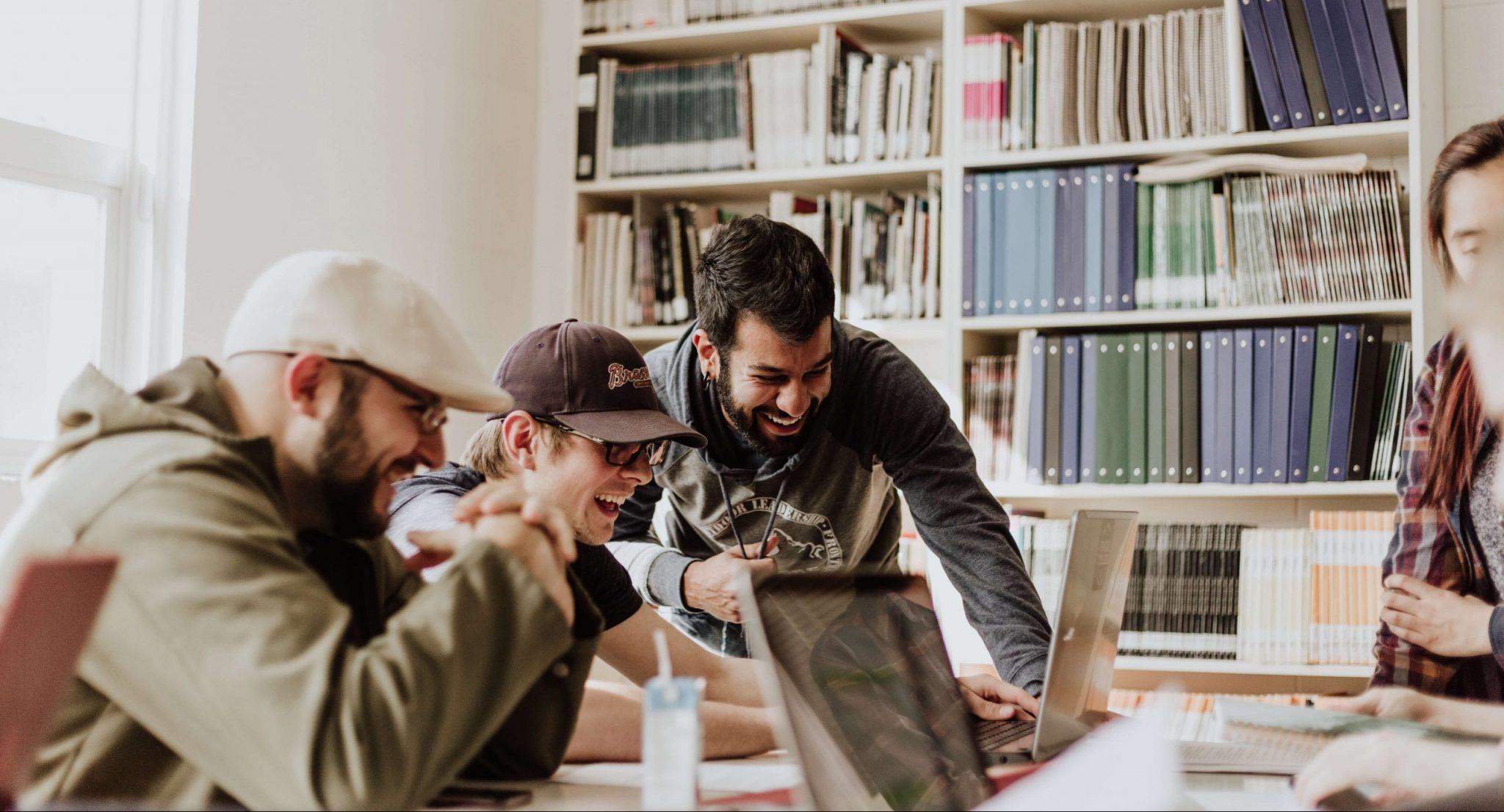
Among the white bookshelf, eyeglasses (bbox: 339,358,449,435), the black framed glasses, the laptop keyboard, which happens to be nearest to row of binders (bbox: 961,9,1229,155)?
the white bookshelf

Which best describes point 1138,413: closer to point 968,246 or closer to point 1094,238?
point 1094,238

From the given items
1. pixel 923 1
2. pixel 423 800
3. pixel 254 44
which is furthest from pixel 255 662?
pixel 923 1

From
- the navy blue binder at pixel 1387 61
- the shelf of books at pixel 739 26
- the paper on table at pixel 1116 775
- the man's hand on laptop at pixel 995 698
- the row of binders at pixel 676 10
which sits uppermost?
the row of binders at pixel 676 10

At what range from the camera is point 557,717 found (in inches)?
49.8

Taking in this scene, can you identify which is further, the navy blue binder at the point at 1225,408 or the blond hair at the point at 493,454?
the navy blue binder at the point at 1225,408

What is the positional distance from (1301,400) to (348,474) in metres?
2.36

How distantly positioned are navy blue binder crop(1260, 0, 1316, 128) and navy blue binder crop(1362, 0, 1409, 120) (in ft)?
0.51

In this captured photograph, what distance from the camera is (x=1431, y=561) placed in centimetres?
200

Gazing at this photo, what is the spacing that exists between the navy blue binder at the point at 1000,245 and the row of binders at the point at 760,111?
211mm

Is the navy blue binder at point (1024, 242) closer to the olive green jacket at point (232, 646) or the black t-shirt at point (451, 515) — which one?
the black t-shirt at point (451, 515)

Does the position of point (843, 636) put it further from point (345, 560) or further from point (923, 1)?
point (923, 1)

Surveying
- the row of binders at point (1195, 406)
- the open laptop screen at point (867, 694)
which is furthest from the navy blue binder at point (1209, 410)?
the open laptop screen at point (867, 694)

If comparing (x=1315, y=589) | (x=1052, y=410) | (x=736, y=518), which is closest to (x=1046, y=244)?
(x=1052, y=410)

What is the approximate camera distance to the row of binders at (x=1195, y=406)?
287 cm
